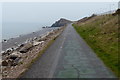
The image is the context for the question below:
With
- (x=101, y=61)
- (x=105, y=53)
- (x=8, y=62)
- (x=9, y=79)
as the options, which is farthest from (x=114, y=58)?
(x=8, y=62)

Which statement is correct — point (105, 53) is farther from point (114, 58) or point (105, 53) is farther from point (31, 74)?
point (31, 74)

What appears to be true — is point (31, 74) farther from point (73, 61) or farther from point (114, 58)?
point (114, 58)

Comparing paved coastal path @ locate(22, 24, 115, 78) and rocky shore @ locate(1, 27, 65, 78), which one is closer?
paved coastal path @ locate(22, 24, 115, 78)

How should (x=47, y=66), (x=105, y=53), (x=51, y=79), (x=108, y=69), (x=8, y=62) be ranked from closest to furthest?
(x=51, y=79)
(x=108, y=69)
(x=47, y=66)
(x=105, y=53)
(x=8, y=62)

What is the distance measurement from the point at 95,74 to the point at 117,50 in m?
8.28

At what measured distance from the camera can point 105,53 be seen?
2255 centimetres

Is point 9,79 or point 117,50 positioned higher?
point 117,50

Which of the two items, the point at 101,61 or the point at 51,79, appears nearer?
the point at 51,79

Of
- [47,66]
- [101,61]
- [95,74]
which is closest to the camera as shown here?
[95,74]

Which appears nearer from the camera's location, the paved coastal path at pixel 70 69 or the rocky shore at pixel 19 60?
the paved coastal path at pixel 70 69

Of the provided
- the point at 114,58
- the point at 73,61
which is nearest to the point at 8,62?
the point at 73,61

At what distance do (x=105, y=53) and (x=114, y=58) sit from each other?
108 inches

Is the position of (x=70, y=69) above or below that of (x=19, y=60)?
above

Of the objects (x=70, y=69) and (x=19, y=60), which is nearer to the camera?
(x=70, y=69)
